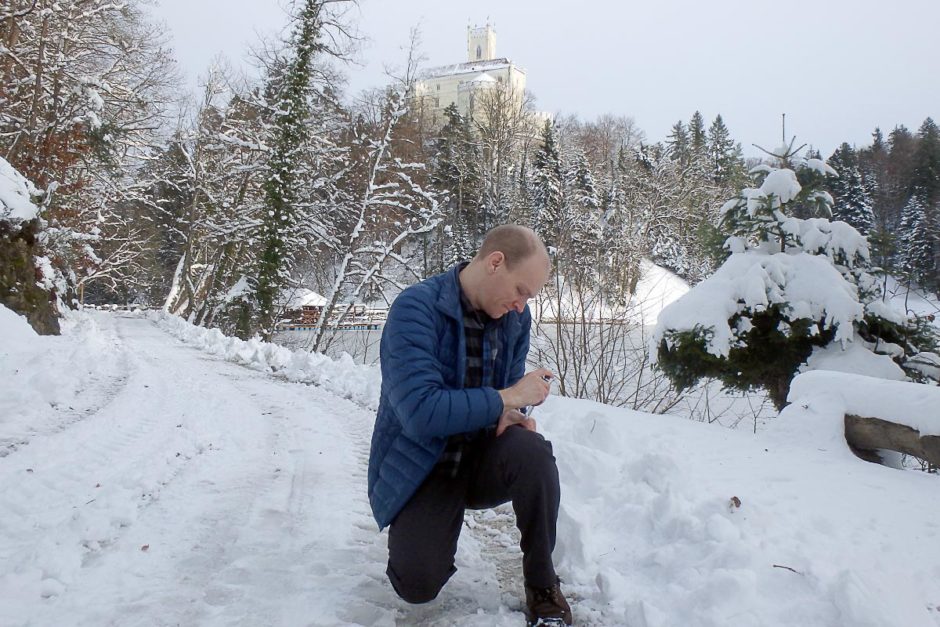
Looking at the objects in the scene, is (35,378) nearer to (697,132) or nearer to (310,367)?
(310,367)

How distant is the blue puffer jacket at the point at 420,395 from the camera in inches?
83.1

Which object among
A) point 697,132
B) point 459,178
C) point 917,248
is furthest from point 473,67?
point 917,248

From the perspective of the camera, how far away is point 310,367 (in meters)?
9.08

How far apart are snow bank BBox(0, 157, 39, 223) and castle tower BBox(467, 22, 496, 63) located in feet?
304

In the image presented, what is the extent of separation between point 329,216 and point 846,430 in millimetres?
18431

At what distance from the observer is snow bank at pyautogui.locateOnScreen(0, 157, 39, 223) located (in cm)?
1059

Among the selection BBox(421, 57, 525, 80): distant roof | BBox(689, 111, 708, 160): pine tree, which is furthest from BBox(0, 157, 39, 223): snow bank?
BBox(421, 57, 525, 80): distant roof

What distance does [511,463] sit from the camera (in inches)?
91.0

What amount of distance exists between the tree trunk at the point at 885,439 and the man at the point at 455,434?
262cm

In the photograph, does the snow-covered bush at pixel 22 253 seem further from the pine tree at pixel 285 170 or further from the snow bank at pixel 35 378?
the pine tree at pixel 285 170

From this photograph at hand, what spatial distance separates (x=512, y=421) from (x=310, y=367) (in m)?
7.16

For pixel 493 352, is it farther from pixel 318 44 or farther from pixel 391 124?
pixel 318 44

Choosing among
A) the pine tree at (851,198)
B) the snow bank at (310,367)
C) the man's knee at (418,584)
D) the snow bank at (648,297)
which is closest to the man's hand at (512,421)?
the man's knee at (418,584)

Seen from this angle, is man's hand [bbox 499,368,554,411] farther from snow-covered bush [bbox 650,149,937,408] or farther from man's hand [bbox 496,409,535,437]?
snow-covered bush [bbox 650,149,937,408]
